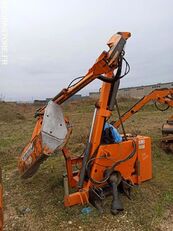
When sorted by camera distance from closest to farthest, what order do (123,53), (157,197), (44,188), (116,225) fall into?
(116,225) < (123,53) < (157,197) < (44,188)

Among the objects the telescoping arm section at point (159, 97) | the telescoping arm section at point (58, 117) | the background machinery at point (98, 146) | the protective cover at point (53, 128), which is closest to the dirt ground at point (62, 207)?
the background machinery at point (98, 146)

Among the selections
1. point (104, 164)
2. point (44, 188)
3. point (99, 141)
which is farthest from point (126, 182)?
point (44, 188)

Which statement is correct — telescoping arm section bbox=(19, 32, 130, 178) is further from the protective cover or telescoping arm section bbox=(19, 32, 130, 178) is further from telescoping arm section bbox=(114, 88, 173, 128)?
telescoping arm section bbox=(114, 88, 173, 128)

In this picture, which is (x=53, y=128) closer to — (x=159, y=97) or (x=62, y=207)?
(x=62, y=207)

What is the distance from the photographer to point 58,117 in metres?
4.80

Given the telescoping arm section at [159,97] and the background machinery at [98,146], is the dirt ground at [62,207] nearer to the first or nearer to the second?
the background machinery at [98,146]

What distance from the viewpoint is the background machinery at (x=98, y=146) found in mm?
4512

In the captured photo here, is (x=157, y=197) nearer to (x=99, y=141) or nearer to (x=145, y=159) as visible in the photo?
(x=145, y=159)

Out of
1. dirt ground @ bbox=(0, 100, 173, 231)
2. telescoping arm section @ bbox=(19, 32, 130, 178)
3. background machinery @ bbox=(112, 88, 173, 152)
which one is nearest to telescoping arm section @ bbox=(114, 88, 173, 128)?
background machinery @ bbox=(112, 88, 173, 152)

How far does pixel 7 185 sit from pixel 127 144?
104 inches

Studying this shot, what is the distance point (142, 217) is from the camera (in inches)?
179

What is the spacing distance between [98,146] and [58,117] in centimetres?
80

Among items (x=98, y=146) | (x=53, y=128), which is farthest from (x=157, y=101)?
(x=53, y=128)

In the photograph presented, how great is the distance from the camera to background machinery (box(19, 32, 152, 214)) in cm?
451
